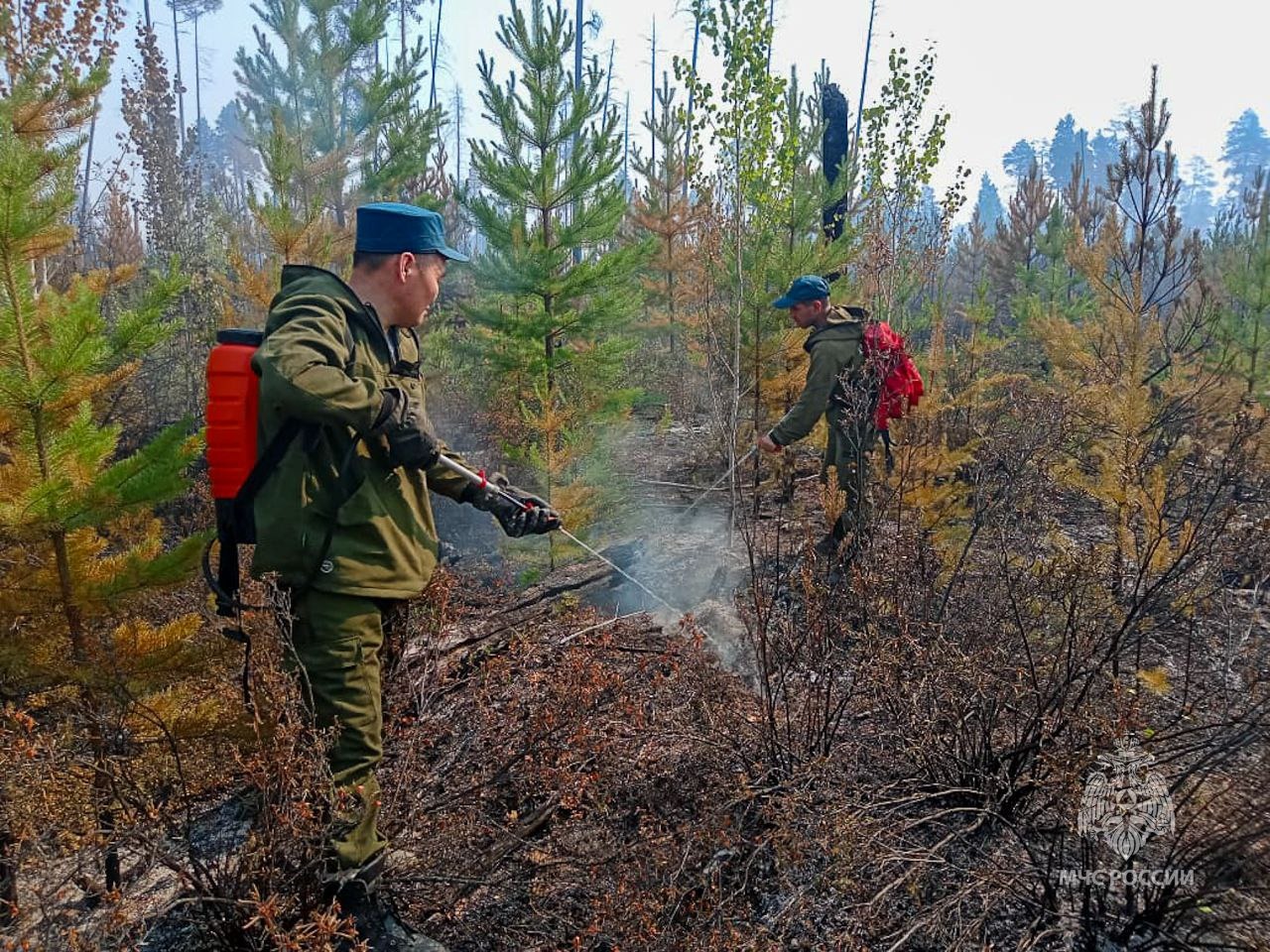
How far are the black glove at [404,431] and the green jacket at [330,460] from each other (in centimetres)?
4

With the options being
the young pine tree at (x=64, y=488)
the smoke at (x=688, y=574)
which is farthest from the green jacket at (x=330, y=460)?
the smoke at (x=688, y=574)

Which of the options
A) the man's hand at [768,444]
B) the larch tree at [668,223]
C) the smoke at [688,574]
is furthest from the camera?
the larch tree at [668,223]

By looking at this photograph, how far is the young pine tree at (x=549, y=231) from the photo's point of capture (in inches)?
256

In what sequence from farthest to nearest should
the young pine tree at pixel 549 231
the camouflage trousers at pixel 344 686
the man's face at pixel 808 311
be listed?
the young pine tree at pixel 549 231 < the man's face at pixel 808 311 < the camouflage trousers at pixel 344 686

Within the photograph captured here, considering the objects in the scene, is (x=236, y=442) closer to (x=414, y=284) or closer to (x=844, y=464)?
(x=414, y=284)

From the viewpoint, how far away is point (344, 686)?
2.36 m

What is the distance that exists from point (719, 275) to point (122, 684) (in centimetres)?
660

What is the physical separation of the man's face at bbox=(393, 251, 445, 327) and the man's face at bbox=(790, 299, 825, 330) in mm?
3355

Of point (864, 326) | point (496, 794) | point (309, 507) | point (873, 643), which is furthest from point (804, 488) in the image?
point (309, 507)

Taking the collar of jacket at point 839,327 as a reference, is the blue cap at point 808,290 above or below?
above

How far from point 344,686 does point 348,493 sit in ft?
2.07

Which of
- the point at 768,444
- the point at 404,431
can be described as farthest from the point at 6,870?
the point at 768,444

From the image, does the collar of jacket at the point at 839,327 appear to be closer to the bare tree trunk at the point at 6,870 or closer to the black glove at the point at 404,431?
the black glove at the point at 404,431

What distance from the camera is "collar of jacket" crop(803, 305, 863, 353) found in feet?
17.4
